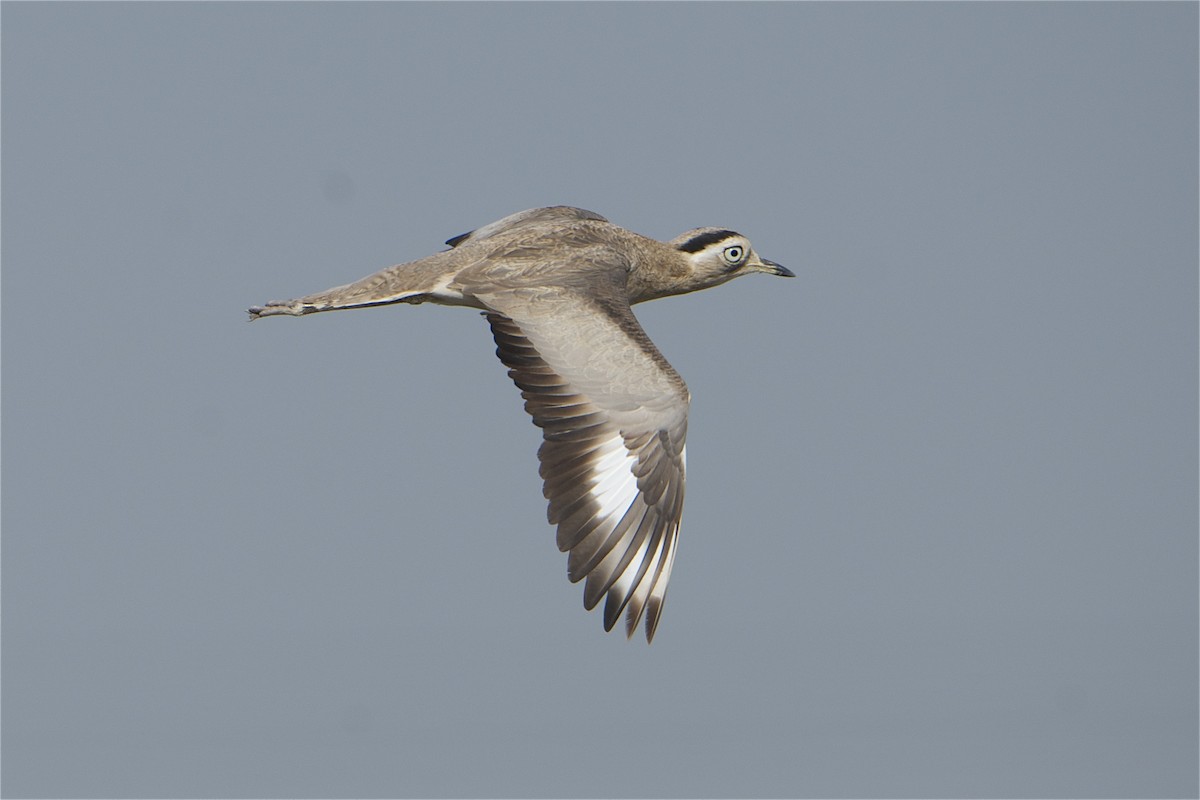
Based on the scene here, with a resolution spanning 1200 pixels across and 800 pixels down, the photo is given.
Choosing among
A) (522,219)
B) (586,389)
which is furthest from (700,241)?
(586,389)

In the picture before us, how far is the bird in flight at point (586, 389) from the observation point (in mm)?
16141

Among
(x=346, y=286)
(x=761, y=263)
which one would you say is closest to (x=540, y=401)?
(x=346, y=286)

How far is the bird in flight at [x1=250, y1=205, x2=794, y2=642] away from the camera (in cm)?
1614

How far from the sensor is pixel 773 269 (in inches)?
909

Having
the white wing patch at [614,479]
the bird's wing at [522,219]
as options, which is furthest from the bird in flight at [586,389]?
the bird's wing at [522,219]

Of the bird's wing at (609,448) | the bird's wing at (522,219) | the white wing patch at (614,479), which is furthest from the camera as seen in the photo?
the bird's wing at (522,219)

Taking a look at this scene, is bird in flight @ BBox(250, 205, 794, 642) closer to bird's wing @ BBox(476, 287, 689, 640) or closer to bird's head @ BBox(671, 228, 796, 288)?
bird's wing @ BBox(476, 287, 689, 640)

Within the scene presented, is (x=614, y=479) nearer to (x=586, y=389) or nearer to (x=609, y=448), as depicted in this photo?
(x=609, y=448)

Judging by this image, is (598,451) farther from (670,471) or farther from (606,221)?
(606,221)

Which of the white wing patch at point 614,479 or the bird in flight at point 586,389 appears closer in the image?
the bird in flight at point 586,389

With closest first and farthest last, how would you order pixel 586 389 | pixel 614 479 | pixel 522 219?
pixel 614 479
pixel 586 389
pixel 522 219

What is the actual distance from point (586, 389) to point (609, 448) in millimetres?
632

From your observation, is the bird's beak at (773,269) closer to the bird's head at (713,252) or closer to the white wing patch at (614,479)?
the bird's head at (713,252)

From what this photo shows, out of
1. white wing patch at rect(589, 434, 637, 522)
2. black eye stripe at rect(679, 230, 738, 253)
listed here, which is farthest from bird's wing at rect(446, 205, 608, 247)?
white wing patch at rect(589, 434, 637, 522)
